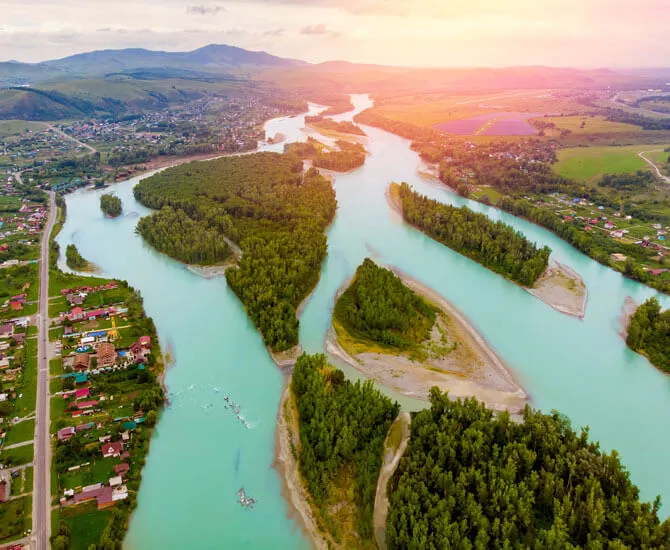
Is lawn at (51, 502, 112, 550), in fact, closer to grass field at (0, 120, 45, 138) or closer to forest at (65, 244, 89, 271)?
forest at (65, 244, 89, 271)

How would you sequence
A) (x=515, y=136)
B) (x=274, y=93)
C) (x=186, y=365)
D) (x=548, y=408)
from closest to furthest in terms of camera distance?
(x=548, y=408), (x=186, y=365), (x=515, y=136), (x=274, y=93)

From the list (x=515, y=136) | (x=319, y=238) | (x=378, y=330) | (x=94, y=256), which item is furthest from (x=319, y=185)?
(x=515, y=136)

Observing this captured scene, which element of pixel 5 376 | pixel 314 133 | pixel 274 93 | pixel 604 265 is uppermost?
pixel 274 93

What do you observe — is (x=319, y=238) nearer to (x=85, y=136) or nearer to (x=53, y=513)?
(x=53, y=513)

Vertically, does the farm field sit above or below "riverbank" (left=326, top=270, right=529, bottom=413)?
above

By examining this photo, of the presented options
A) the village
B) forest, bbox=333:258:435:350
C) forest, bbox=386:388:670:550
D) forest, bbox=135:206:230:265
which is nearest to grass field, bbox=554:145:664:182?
forest, bbox=333:258:435:350

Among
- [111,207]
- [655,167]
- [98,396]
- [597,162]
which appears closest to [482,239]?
[98,396]

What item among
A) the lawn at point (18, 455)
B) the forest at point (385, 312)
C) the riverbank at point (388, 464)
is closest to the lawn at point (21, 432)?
the lawn at point (18, 455)
